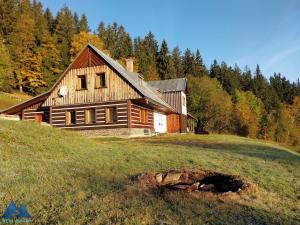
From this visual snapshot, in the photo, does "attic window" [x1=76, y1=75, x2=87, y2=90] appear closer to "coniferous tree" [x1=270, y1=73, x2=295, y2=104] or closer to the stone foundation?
the stone foundation

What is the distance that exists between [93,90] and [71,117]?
136 inches

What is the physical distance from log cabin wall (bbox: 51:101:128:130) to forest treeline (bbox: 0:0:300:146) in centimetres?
2399

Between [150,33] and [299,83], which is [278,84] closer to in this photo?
[299,83]

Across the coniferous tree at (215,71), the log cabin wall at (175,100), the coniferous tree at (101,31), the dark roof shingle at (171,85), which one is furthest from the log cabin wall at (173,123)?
the coniferous tree at (215,71)

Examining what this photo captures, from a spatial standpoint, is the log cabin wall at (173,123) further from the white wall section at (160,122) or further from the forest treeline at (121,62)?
the forest treeline at (121,62)

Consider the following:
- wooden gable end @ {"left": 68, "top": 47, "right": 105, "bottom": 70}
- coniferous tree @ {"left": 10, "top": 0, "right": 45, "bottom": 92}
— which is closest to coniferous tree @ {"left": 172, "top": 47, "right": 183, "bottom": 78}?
coniferous tree @ {"left": 10, "top": 0, "right": 45, "bottom": 92}

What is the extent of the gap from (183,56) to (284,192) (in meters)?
96.3

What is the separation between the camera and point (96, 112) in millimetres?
26562

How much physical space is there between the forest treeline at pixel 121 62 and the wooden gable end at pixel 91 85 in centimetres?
2301

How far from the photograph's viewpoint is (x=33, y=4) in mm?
84562

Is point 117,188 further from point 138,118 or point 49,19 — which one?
point 49,19

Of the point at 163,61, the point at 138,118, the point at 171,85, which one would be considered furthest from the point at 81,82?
the point at 163,61

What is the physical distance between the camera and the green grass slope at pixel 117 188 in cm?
604

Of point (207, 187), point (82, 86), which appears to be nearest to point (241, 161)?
point (207, 187)
